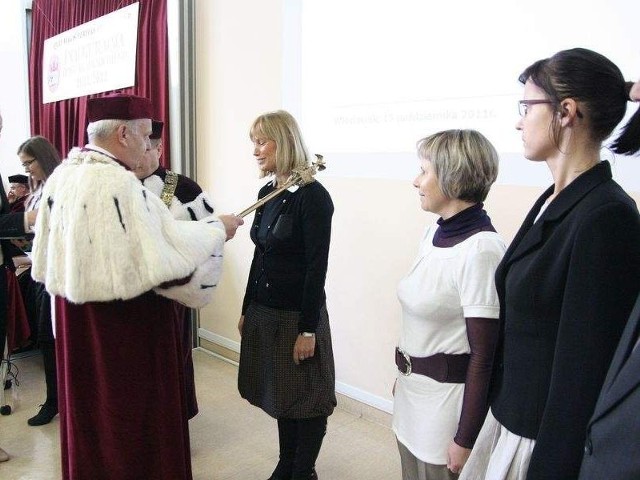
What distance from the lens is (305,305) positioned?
5.80 ft

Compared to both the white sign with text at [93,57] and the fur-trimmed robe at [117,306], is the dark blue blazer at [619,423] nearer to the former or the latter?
the fur-trimmed robe at [117,306]

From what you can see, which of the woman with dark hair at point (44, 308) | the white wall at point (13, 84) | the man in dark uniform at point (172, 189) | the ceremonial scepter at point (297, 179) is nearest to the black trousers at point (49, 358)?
the woman with dark hair at point (44, 308)

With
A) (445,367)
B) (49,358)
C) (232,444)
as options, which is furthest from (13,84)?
(445,367)

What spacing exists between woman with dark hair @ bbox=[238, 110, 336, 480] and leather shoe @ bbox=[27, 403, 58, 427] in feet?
4.60

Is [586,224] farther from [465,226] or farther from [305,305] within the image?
[305,305]

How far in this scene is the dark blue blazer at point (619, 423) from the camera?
68cm

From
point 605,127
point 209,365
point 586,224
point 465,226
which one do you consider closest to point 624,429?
point 586,224

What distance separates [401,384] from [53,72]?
4704 mm

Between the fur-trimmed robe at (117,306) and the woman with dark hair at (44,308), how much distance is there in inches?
45.5

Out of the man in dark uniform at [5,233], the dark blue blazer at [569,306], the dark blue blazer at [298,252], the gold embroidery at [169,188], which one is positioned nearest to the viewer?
the dark blue blazer at [569,306]

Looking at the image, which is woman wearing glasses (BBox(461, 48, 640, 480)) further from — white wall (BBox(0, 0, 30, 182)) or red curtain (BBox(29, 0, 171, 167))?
white wall (BBox(0, 0, 30, 182))

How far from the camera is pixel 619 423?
70cm

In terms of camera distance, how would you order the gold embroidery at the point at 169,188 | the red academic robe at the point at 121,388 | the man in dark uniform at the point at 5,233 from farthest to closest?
1. the man in dark uniform at the point at 5,233
2. the gold embroidery at the point at 169,188
3. the red academic robe at the point at 121,388

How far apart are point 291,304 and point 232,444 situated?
102cm
